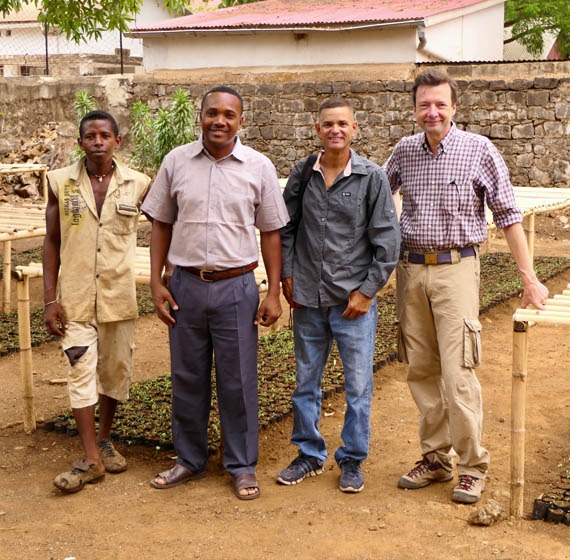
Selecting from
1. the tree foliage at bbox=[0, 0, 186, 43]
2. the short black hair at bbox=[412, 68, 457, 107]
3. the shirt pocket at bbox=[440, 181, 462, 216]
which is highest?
the tree foliage at bbox=[0, 0, 186, 43]

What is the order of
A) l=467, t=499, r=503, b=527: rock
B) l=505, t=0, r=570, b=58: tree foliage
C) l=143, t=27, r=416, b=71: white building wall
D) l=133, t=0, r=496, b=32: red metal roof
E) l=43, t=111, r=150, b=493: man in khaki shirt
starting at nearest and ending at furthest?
1. l=467, t=499, r=503, b=527: rock
2. l=43, t=111, r=150, b=493: man in khaki shirt
3. l=143, t=27, r=416, b=71: white building wall
4. l=133, t=0, r=496, b=32: red metal roof
5. l=505, t=0, r=570, b=58: tree foliage

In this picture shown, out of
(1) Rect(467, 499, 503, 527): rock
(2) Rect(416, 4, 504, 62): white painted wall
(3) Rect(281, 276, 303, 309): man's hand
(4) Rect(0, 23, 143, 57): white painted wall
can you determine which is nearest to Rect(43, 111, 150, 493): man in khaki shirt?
(3) Rect(281, 276, 303, 309): man's hand

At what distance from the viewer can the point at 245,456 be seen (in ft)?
14.5

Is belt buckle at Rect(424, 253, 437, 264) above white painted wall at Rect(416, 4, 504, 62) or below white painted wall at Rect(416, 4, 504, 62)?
below

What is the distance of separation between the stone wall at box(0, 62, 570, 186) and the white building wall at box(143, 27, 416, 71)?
0.24 meters

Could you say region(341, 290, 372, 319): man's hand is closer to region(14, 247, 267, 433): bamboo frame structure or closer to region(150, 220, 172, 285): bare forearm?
region(150, 220, 172, 285): bare forearm

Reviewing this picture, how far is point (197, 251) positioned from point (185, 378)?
62cm

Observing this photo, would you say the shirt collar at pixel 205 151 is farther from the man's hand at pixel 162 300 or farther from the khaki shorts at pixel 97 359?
the khaki shorts at pixel 97 359

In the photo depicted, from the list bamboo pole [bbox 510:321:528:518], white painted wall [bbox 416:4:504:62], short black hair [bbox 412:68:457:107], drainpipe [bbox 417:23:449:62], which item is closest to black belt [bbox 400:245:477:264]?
bamboo pole [bbox 510:321:528:518]

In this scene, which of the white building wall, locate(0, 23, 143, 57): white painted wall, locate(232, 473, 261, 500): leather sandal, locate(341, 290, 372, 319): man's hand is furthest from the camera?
locate(0, 23, 143, 57): white painted wall

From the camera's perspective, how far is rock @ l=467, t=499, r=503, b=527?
3979mm

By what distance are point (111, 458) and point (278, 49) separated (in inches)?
422

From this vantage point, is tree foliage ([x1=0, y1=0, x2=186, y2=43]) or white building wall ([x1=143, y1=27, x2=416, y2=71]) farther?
white building wall ([x1=143, y1=27, x2=416, y2=71])

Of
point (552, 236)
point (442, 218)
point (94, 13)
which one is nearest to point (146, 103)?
point (94, 13)
